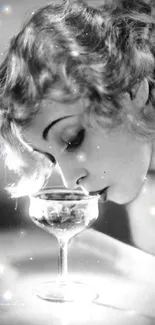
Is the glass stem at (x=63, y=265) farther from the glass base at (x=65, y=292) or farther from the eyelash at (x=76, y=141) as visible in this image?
the eyelash at (x=76, y=141)

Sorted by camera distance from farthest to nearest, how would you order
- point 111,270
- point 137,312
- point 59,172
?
point 59,172
point 111,270
point 137,312

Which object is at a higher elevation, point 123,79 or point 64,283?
point 123,79

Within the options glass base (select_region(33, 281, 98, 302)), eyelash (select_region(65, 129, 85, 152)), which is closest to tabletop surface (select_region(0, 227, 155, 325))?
glass base (select_region(33, 281, 98, 302))

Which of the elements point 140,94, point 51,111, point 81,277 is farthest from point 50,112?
point 81,277

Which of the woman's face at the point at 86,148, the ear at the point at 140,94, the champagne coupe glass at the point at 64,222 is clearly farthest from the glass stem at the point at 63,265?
the ear at the point at 140,94

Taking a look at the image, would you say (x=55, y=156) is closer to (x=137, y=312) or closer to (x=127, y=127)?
(x=127, y=127)

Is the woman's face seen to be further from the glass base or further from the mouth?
the glass base

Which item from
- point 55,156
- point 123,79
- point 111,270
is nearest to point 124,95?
point 123,79
